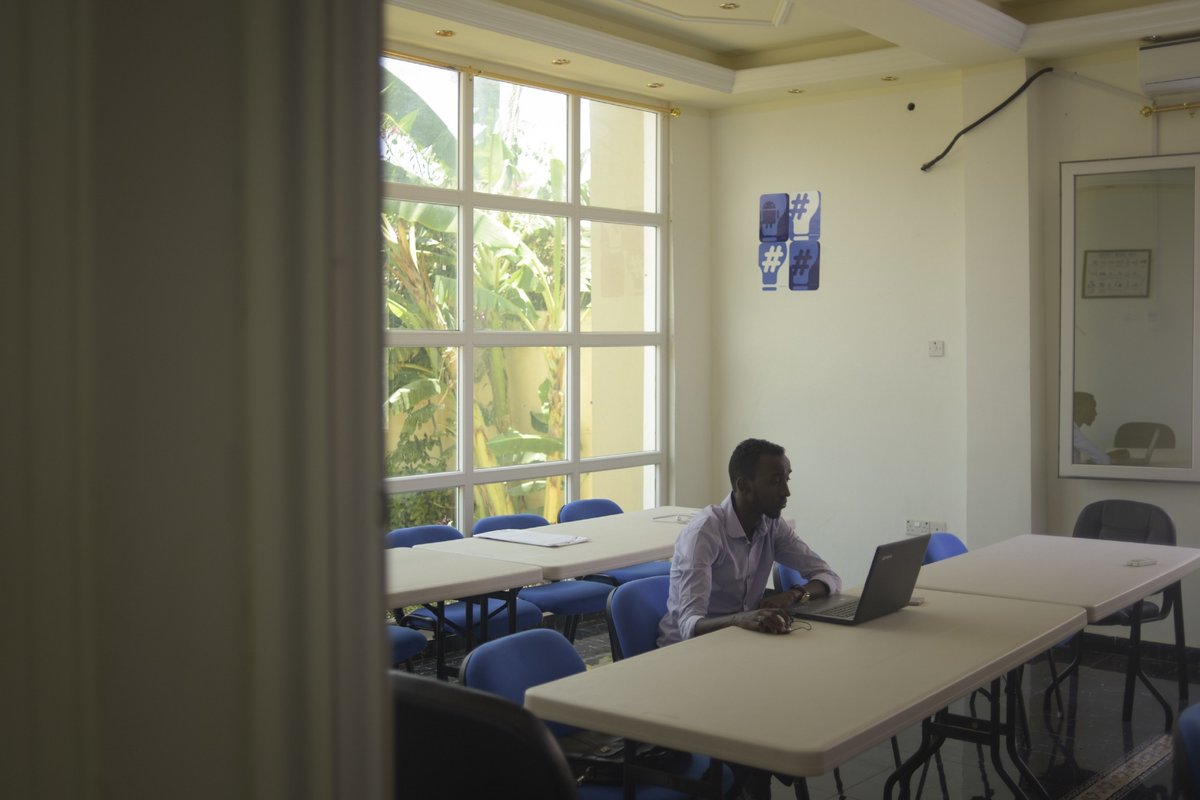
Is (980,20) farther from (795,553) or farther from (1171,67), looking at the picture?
(795,553)

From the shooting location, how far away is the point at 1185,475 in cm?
588

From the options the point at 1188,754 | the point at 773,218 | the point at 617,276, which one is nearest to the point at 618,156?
the point at 617,276

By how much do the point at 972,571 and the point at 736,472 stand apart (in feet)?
3.92

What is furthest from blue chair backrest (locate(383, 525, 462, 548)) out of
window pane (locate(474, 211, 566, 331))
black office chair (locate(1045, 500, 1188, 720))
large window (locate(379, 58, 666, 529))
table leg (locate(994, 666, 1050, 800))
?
black office chair (locate(1045, 500, 1188, 720))

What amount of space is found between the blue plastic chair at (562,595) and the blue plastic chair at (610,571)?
0.10 meters

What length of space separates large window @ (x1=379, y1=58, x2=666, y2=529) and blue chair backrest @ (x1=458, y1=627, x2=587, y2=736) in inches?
121

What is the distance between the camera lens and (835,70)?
663 centimetres

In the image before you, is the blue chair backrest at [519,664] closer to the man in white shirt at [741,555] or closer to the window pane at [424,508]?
the man in white shirt at [741,555]

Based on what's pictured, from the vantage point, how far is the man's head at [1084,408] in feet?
20.3

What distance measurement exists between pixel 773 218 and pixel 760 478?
13.2ft

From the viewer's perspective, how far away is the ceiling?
5523 mm

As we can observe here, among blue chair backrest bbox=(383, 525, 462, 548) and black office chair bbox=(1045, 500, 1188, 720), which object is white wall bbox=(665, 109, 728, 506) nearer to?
blue chair backrest bbox=(383, 525, 462, 548)

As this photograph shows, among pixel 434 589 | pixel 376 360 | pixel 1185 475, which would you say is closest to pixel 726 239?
pixel 1185 475

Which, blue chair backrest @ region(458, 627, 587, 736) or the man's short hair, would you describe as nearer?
blue chair backrest @ region(458, 627, 587, 736)
